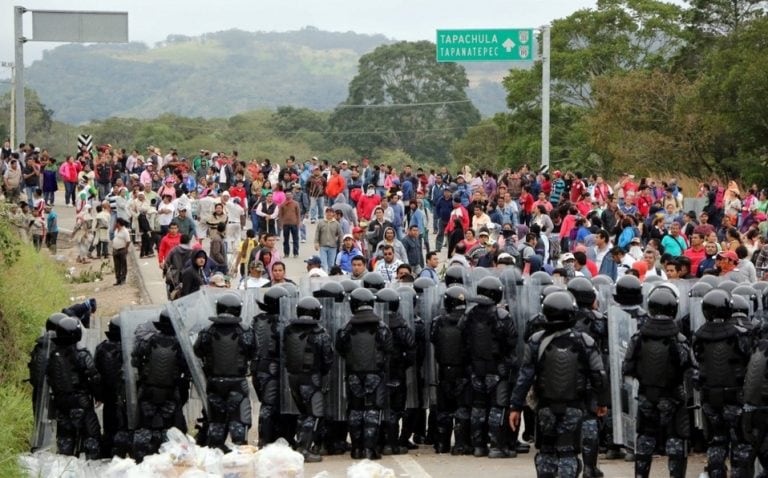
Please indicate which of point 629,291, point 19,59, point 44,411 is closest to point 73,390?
point 44,411

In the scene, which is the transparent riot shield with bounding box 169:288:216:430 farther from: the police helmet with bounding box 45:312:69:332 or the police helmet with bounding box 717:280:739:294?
the police helmet with bounding box 717:280:739:294

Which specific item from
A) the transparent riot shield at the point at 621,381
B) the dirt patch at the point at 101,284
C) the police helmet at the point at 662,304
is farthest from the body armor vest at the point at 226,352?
the dirt patch at the point at 101,284

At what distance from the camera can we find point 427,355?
13406mm

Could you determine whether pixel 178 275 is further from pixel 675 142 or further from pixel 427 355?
pixel 675 142

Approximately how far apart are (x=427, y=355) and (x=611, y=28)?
42.2 meters

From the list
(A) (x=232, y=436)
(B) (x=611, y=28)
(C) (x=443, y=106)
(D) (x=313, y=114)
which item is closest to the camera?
(A) (x=232, y=436)

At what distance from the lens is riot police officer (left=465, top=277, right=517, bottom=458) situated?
40.9 ft

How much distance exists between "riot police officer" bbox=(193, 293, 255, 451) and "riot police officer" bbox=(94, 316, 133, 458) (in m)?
0.77

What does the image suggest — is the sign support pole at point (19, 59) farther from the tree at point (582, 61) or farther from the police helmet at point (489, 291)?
the tree at point (582, 61)

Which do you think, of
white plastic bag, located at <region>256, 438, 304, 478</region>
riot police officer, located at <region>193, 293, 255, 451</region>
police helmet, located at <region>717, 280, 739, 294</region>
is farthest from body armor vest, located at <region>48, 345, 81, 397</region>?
police helmet, located at <region>717, 280, 739, 294</region>

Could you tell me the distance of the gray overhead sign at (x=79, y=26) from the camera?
112 ft

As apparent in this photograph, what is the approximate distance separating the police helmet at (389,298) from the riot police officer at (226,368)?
4.35 feet

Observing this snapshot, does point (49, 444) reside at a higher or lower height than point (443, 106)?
lower

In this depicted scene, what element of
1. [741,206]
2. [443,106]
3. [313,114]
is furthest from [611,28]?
[313,114]
